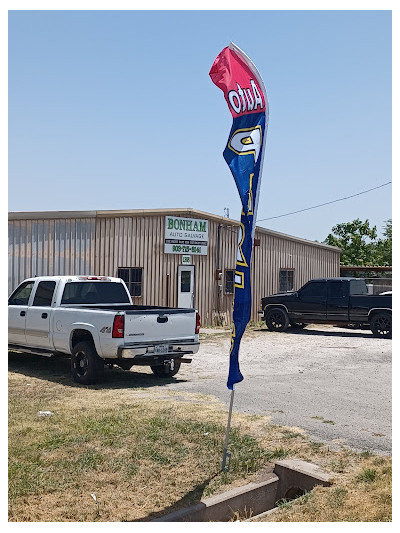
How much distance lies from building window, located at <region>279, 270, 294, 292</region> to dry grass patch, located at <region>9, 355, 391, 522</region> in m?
18.4

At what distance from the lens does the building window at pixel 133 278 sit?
21.5 metres

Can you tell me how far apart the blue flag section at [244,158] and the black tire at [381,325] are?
1431cm

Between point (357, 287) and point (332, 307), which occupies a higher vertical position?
point (357, 287)

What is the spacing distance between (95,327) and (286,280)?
18.1m

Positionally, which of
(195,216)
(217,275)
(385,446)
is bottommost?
(385,446)

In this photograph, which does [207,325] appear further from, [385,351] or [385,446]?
[385,446]

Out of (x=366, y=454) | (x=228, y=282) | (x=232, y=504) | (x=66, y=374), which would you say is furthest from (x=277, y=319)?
(x=232, y=504)

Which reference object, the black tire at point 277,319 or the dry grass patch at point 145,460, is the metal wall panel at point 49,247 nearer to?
the black tire at point 277,319

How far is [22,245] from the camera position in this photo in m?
19.9

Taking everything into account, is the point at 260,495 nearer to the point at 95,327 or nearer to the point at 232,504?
the point at 232,504

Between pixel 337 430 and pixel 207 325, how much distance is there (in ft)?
50.9

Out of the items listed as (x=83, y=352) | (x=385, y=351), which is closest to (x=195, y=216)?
(x=385, y=351)

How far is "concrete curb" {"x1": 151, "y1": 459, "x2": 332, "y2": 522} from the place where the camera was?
564 cm

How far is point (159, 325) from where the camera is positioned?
11414mm
